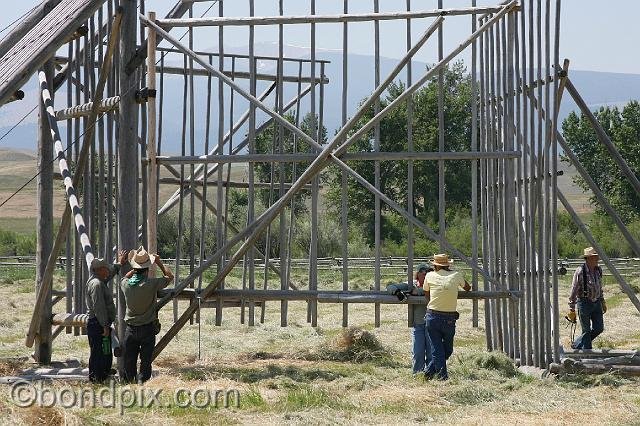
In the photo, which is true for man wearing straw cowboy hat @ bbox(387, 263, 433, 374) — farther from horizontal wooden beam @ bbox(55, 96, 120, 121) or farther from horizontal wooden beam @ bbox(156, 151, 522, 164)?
horizontal wooden beam @ bbox(55, 96, 120, 121)

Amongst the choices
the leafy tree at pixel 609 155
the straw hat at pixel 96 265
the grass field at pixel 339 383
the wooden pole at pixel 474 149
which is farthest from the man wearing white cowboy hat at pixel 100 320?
the leafy tree at pixel 609 155

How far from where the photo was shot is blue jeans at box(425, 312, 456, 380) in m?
12.8

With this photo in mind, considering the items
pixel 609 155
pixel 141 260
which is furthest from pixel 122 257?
pixel 609 155

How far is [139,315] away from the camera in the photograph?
12.7 m

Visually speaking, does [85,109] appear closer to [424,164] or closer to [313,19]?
[313,19]

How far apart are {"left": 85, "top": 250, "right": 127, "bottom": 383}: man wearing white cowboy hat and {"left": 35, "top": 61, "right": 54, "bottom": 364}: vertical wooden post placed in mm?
1704

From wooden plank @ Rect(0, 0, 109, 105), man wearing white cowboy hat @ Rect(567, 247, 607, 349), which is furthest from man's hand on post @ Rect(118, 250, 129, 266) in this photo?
man wearing white cowboy hat @ Rect(567, 247, 607, 349)

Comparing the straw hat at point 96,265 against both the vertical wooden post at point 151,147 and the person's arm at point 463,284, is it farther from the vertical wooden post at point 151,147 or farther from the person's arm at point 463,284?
the person's arm at point 463,284

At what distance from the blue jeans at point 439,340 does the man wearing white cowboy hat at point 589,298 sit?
298cm

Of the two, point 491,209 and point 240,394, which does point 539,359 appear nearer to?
point 491,209

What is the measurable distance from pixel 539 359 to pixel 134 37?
19.4ft

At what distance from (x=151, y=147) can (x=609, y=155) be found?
41061 millimetres

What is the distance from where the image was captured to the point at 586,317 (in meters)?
15.3

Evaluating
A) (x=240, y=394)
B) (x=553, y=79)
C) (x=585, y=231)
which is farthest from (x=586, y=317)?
(x=240, y=394)
